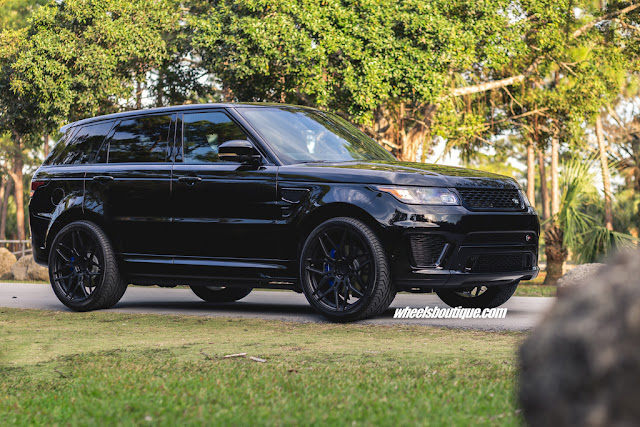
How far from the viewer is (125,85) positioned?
23.1m

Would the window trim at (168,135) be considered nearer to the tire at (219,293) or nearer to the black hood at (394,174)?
the black hood at (394,174)

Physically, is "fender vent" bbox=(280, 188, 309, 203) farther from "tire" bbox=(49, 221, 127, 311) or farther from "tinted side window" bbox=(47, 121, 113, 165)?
"tinted side window" bbox=(47, 121, 113, 165)

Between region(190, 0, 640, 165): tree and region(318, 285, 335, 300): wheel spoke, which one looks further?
region(190, 0, 640, 165): tree

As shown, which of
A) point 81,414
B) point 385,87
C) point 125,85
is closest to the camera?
point 81,414

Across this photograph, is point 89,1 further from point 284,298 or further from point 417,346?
point 417,346

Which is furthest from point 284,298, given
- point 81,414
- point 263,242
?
point 81,414

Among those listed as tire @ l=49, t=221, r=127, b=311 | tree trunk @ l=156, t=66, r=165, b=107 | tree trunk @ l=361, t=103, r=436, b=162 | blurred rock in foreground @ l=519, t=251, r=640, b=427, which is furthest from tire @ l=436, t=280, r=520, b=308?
tree trunk @ l=156, t=66, r=165, b=107

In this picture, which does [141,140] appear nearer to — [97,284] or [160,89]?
[97,284]

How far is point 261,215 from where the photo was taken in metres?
7.89

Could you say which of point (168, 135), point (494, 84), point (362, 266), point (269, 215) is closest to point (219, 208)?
point (269, 215)

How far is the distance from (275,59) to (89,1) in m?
5.65

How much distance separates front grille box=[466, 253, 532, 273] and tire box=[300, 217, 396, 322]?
0.70 m

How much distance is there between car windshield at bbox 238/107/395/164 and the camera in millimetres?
8078

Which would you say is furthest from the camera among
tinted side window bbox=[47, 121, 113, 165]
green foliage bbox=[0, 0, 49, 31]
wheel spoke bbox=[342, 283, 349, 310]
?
green foliage bbox=[0, 0, 49, 31]
